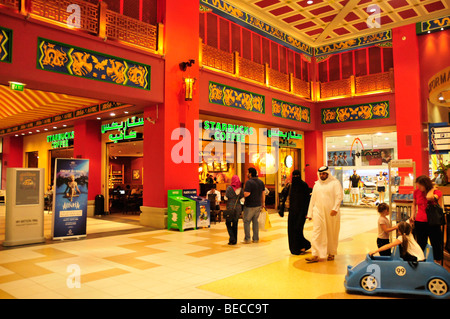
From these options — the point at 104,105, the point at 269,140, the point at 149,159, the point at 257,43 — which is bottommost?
the point at 149,159

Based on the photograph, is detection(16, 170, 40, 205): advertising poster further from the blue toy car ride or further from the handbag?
the handbag

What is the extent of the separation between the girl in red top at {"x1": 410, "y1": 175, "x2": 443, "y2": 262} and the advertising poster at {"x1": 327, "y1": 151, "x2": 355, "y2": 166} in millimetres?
11157

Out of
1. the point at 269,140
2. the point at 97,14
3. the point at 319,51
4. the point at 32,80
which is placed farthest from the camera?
the point at 319,51

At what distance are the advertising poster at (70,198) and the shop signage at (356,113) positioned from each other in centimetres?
1130

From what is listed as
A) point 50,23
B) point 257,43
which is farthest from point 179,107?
point 257,43

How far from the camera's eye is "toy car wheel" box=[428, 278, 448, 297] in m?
3.76

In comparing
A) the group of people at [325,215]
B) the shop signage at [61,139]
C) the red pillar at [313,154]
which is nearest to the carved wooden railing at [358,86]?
the red pillar at [313,154]

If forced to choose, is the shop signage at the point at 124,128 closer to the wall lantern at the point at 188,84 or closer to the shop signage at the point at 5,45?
the wall lantern at the point at 188,84

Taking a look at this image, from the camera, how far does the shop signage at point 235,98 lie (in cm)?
1123

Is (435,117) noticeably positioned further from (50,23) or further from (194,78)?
(50,23)

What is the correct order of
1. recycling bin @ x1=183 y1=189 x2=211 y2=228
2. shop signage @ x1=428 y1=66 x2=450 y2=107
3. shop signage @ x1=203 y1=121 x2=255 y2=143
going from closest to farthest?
shop signage @ x1=428 y1=66 x2=450 y2=107
recycling bin @ x1=183 y1=189 x2=211 y2=228
shop signage @ x1=203 y1=121 x2=255 y2=143

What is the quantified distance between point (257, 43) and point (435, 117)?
7.40m

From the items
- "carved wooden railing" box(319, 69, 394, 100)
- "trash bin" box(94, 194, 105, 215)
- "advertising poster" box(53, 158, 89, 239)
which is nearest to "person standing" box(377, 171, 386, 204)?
"carved wooden railing" box(319, 69, 394, 100)

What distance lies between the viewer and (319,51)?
53.2 ft
